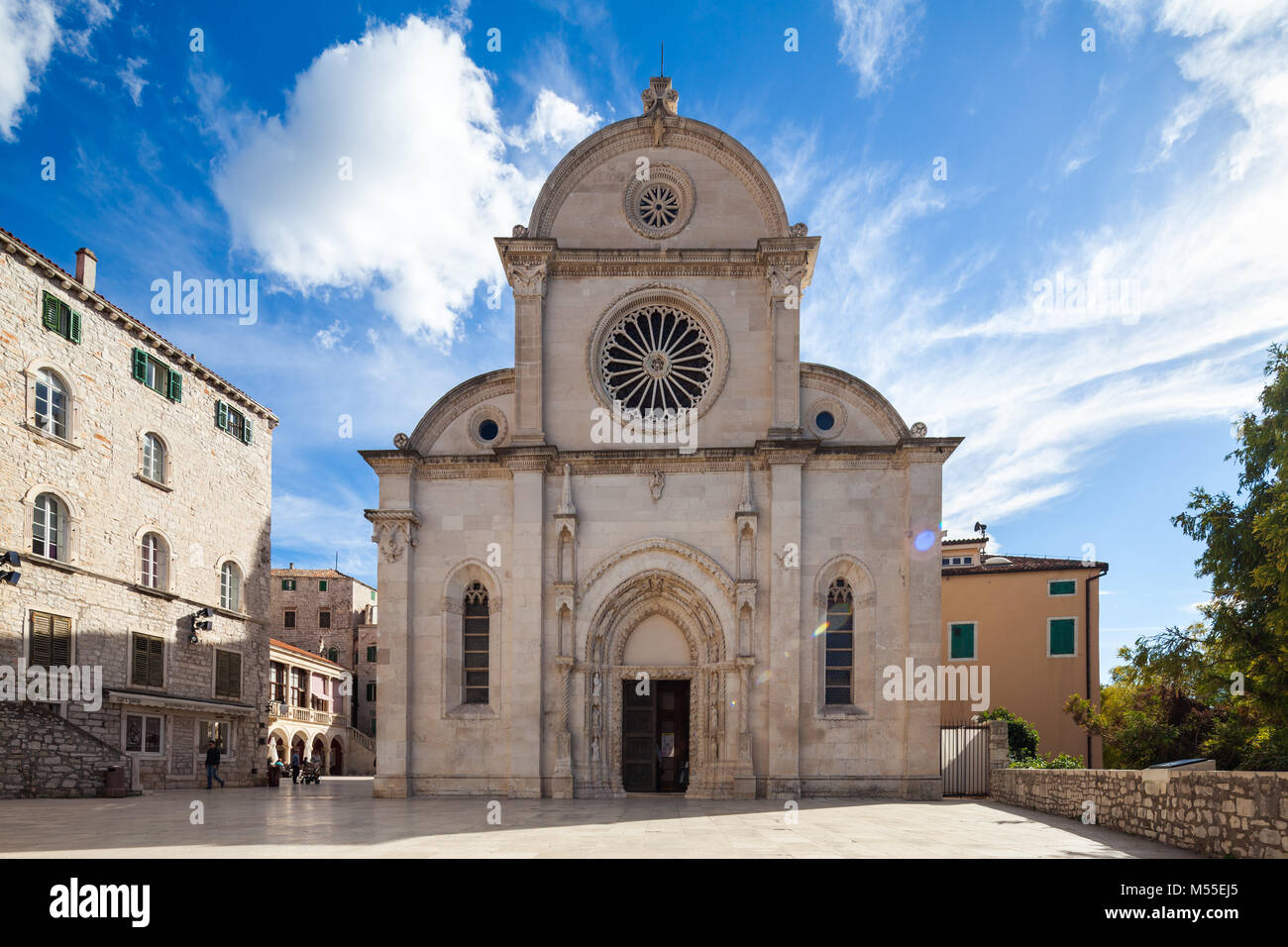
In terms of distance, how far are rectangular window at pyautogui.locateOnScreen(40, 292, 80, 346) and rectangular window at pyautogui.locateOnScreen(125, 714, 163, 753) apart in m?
10.9

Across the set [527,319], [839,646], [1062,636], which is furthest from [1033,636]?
[527,319]

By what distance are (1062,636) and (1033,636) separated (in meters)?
0.92

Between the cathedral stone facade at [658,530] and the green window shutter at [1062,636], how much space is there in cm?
1212

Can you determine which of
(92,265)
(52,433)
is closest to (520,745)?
(52,433)

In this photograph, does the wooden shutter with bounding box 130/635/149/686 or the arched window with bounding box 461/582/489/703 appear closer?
the arched window with bounding box 461/582/489/703

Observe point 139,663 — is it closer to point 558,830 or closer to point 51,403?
point 51,403

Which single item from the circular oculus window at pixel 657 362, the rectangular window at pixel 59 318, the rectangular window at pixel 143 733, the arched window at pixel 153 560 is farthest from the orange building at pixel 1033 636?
the rectangular window at pixel 59 318

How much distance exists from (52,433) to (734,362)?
715 inches

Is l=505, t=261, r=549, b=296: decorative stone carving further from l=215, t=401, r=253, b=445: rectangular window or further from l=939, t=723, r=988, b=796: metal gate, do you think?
l=939, t=723, r=988, b=796: metal gate

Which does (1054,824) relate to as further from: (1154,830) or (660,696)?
(660,696)

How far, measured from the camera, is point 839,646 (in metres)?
22.5

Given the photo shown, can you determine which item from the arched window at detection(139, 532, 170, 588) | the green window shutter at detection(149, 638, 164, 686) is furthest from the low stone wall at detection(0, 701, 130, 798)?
the arched window at detection(139, 532, 170, 588)

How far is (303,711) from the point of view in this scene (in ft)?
164

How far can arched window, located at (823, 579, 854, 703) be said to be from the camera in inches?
880
